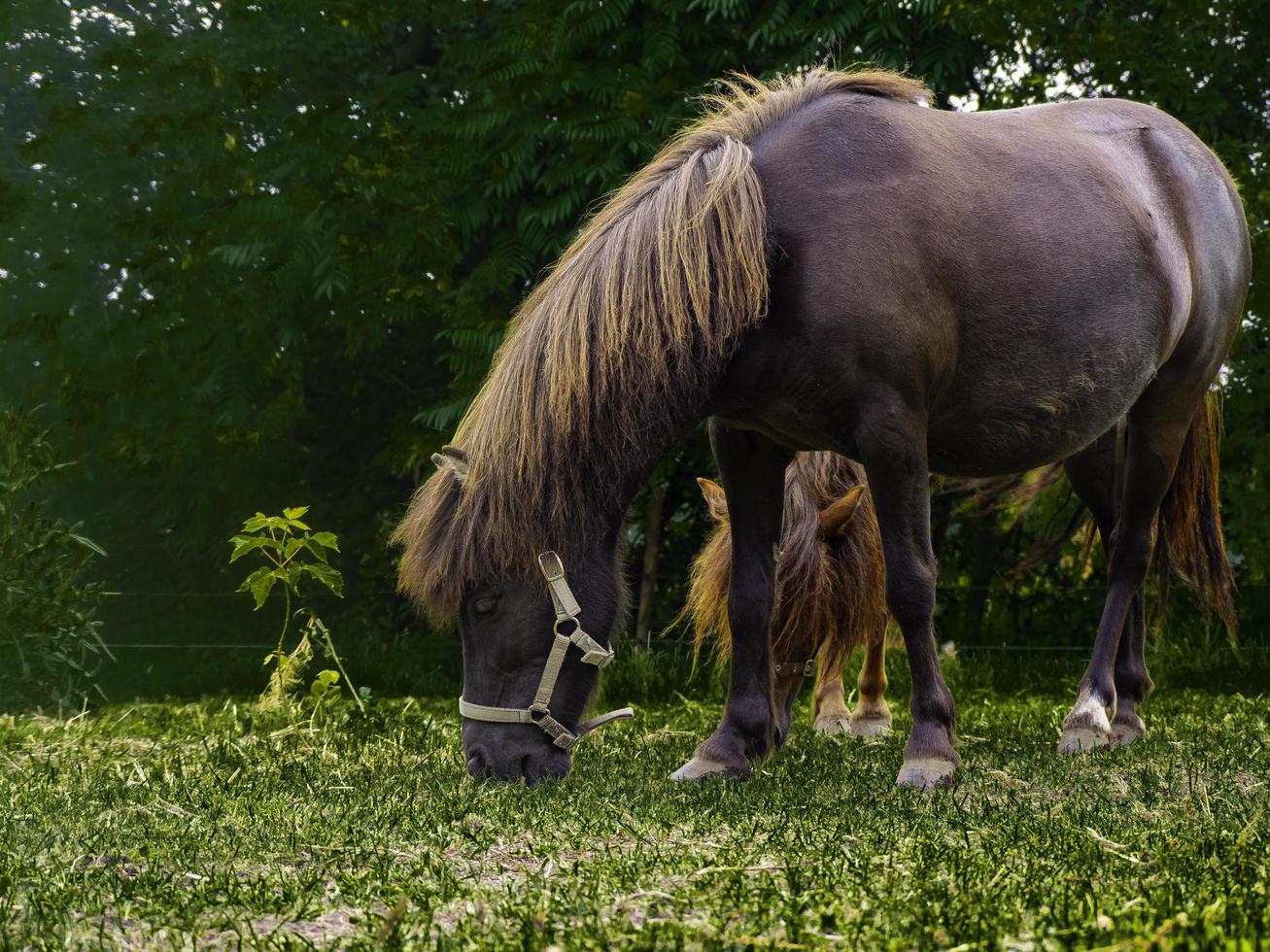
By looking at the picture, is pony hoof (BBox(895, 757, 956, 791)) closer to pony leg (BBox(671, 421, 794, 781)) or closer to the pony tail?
pony leg (BBox(671, 421, 794, 781))

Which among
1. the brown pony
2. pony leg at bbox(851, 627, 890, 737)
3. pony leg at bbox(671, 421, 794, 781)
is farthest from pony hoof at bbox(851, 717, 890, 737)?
pony leg at bbox(671, 421, 794, 781)

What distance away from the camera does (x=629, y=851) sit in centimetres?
242

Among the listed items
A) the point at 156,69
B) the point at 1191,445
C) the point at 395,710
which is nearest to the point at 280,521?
the point at 395,710

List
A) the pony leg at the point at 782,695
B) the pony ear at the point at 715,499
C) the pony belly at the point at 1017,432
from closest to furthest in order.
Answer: the pony belly at the point at 1017,432 < the pony leg at the point at 782,695 < the pony ear at the point at 715,499

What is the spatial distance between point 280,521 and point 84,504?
188 inches

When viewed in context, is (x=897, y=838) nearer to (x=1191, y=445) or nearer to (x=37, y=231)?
(x=1191, y=445)

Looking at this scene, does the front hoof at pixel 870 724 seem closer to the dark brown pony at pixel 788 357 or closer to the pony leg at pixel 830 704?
the pony leg at pixel 830 704

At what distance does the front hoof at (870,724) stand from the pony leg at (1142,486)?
761mm

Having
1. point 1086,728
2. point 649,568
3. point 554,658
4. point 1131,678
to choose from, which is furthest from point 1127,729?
point 649,568

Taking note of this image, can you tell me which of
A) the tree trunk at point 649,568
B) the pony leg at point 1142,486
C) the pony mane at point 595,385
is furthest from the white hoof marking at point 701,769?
the tree trunk at point 649,568

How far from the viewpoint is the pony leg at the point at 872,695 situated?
17.3 ft

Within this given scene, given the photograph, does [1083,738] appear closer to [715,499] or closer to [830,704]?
[830,704]

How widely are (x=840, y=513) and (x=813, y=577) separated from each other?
0.24m

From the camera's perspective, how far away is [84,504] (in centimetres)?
882
